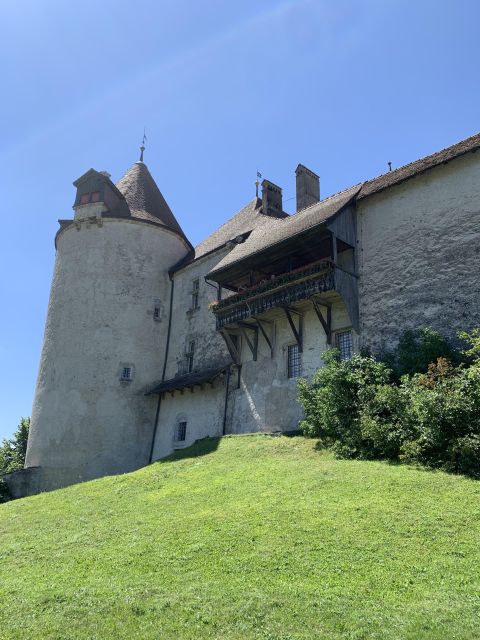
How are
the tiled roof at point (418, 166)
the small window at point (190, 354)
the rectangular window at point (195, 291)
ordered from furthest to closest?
the rectangular window at point (195, 291), the small window at point (190, 354), the tiled roof at point (418, 166)

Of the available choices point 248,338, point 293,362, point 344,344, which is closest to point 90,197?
point 248,338

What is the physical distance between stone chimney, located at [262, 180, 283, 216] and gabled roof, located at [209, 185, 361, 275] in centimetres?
296

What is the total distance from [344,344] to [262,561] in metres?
12.4

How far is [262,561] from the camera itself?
31.6 ft

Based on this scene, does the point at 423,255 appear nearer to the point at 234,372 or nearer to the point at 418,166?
the point at 418,166

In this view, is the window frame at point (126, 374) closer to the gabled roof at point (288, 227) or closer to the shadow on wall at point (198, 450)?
the shadow on wall at point (198, 450)

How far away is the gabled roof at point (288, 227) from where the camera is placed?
21003 mm

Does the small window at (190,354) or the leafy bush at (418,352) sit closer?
the leafy bush at (418,352)

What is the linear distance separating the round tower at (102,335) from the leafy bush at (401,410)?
11448mm

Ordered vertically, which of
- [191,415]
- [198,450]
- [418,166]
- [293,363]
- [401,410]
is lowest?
[198,450]

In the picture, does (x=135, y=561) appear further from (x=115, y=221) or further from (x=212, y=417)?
(x=115, y=221)

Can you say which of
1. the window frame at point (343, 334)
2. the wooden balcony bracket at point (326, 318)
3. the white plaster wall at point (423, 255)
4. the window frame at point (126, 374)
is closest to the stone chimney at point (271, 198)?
the white plaster wall at point (423, 255)

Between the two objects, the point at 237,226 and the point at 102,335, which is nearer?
the point at 102,335

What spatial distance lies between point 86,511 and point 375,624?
1012 centimetres
